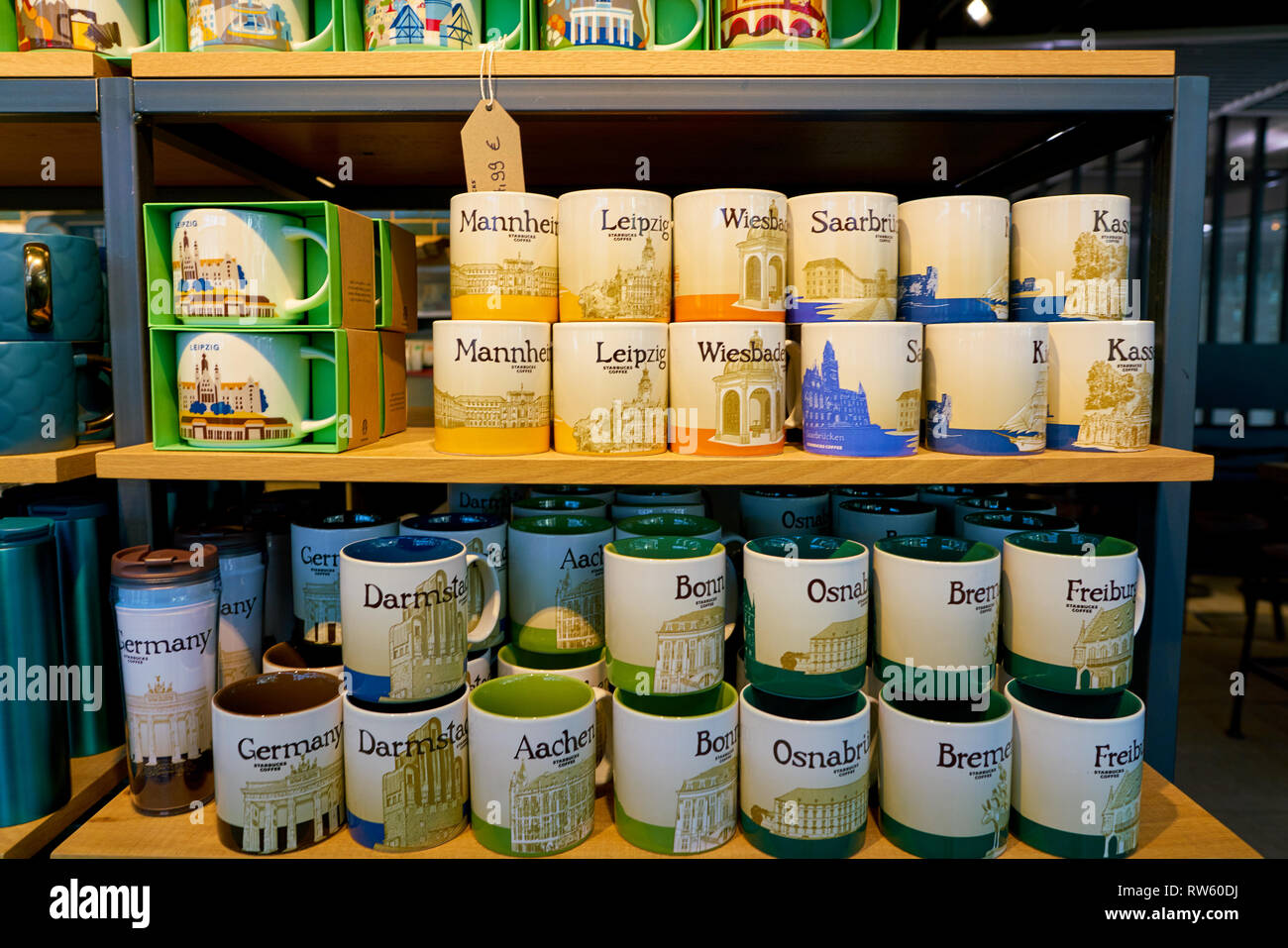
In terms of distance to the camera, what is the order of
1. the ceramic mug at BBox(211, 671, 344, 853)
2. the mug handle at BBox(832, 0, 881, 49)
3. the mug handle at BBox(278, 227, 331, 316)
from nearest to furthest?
the ceramic mug at BBox(211, 671, 344, 853)
the mug handle at BBox(278, 227, 331, 316)
the mug handle at BBox(832, 0, 881, 49)

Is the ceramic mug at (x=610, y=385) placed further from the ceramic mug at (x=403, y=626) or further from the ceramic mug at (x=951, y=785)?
the ceramic mug at (x=951, y=785)

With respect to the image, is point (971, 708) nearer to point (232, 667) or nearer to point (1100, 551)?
point (1100, 551)

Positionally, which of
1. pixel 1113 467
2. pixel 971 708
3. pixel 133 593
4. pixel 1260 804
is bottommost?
pixel 1260 804

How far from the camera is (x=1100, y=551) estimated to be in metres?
1.11

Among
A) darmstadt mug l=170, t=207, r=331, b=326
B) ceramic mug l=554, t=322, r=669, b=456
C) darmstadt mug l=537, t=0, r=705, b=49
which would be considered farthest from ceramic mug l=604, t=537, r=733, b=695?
darmstadt mug l=537, t=0, r=705, b=49

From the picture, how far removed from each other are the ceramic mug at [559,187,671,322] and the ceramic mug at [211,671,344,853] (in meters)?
0.57

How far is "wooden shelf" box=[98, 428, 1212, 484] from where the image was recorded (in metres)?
1.00

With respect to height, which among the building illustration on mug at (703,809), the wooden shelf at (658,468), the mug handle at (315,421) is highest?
the mug handle at (315,421)

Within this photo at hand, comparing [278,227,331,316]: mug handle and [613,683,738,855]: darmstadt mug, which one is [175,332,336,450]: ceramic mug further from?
[613,683,738,855]: darmstadt mug

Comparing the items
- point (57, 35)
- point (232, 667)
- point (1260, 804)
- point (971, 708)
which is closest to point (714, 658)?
point (971, 708)

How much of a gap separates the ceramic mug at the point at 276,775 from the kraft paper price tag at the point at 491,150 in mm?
661

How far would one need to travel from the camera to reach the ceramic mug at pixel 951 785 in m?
0.96

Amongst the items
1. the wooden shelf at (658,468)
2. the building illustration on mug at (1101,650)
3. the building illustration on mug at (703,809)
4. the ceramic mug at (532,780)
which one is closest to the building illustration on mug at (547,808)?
the ceramic mug at (532,780)

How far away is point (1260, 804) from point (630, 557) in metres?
2.90
